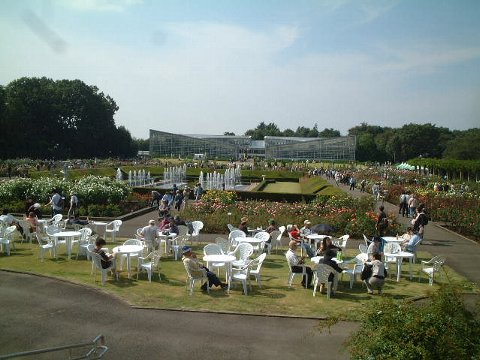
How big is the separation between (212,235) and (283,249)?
3153mm

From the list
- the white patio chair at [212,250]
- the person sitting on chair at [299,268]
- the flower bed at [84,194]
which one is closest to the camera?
the person sitting on chair at [299,268]

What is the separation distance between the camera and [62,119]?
240 feet

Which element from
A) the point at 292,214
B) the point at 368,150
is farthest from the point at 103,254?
the point at 368,150

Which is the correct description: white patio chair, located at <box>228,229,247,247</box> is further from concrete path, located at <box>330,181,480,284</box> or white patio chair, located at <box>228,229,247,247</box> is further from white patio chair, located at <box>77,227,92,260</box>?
concrete path, located at <box>330,181,480,284</box>

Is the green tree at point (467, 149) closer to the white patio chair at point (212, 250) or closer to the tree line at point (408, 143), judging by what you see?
the tree line at point (408, 143)

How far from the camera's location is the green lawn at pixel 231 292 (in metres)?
8.59

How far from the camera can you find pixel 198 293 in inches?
373

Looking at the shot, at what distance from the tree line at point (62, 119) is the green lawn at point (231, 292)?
177 ft

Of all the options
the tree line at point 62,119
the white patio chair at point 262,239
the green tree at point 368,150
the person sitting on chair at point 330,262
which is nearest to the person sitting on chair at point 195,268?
the person sitting on chair at point 330,262

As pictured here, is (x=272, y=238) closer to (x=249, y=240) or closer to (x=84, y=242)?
(x=249, y=240)

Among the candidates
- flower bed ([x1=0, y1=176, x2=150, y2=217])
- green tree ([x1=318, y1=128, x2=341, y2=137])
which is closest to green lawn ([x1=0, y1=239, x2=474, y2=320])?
flower bed ([x1=0, y1=176, x2=150, y2=217])

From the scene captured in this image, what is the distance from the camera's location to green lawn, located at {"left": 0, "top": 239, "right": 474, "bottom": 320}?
859 centimetres

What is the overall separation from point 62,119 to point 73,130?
97.6 inches

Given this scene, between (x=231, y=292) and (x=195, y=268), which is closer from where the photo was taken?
(x=195, y=268)
